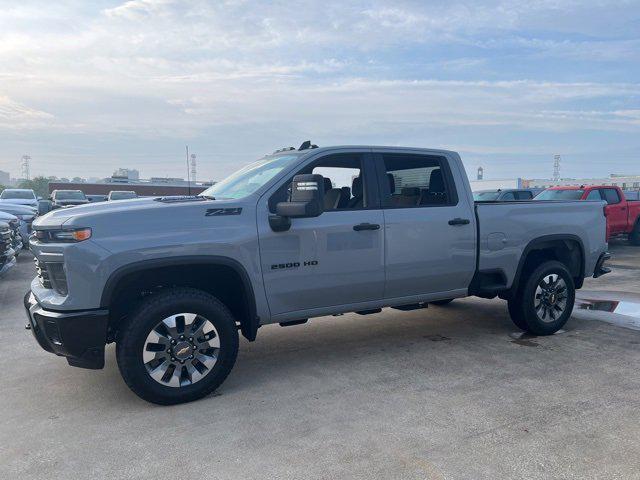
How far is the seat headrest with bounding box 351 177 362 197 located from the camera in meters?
4.90

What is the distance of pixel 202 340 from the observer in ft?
13.2

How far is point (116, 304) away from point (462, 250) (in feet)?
10.7

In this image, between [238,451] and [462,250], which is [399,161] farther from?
[238,451]

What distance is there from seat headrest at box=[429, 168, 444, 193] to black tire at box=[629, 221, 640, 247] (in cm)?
1271

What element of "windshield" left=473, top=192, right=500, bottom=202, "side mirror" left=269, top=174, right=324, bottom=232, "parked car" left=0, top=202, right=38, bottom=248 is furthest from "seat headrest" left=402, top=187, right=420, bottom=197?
"windshield" left=473, top=192, right=500, bottom=202

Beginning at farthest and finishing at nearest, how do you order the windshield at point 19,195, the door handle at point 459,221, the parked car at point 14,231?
the windshield at point 19,195
the parked car at point 14,231
the door handle at point 459,221

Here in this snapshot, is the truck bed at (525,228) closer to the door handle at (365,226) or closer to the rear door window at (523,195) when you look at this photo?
the door handle at (365,226)

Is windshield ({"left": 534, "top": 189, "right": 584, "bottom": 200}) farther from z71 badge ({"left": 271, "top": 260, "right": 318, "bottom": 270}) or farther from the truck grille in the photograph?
the truck grille

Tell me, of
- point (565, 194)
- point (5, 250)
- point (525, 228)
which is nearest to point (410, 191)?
point (525, 228)

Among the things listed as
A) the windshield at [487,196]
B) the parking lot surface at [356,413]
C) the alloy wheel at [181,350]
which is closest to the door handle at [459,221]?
the parking lot surface at [356,413]

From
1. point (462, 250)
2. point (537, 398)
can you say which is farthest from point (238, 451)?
point (462, 250)

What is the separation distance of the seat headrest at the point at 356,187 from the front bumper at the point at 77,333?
7.96 feet

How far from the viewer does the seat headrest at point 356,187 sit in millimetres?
4898

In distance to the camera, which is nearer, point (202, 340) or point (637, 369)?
point (202, 340)
